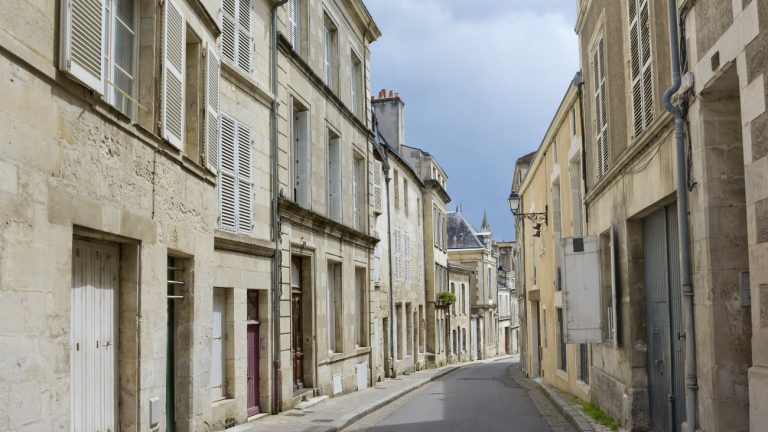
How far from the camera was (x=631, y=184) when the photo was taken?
32.0 ft

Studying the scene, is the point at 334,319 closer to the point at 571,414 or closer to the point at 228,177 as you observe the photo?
the point at 571,414

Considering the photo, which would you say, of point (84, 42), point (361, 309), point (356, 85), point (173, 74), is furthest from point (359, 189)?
point (84, 42)

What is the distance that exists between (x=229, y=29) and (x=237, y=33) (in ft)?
0.81

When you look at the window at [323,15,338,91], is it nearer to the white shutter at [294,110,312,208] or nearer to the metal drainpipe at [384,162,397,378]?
the white shutter at [294,110,312,208]

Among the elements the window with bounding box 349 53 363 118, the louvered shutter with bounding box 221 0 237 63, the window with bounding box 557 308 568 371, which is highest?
the window with bounding box 349 53 363 118

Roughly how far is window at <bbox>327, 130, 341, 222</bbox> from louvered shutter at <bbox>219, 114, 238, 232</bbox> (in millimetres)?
5923

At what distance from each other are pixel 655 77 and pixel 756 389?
3910 mm

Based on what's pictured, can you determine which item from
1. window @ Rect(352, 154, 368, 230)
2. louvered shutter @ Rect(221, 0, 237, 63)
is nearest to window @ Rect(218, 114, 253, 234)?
louvered shutter @ Rect(221, 0, 237, 63)

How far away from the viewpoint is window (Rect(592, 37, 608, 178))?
37.5 feet

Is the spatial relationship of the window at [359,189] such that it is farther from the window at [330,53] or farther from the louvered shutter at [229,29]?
the louvered shutter at [229,29]

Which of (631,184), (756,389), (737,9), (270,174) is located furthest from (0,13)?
(270,174)

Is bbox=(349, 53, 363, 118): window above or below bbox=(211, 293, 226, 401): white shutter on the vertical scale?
above

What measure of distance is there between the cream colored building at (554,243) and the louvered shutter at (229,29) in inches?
218

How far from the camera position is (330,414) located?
1338cm
